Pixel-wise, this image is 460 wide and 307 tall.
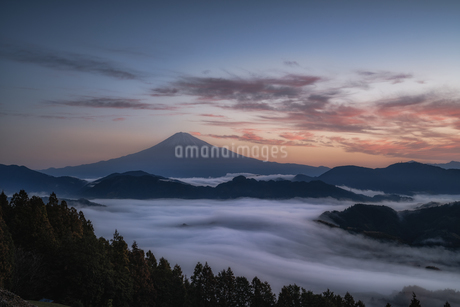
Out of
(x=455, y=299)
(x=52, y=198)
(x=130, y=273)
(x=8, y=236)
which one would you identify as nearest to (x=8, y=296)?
(x=8, y=236)

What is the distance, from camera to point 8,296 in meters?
26.8

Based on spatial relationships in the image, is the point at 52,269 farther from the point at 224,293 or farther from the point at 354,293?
the point at 354,293

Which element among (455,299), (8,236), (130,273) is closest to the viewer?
(8,236)

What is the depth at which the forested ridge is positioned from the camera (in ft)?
148

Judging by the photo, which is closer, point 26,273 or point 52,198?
point 26,273

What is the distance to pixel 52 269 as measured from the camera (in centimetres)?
4966

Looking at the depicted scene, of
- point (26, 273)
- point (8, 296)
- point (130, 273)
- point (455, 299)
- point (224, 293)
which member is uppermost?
point (8, 296)

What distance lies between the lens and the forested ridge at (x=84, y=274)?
45.2m

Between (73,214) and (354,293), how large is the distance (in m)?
182

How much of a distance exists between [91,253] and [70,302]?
7.39 m

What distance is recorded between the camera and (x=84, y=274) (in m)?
48.2

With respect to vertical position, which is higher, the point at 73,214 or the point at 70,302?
the point at 73,214

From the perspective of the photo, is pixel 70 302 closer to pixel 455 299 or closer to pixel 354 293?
pixel 354 293

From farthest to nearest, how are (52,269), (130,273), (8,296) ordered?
(130,273) < (52,269) < (8,296)
